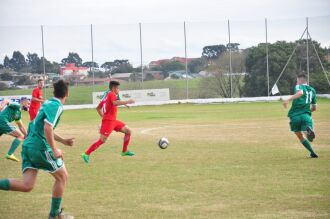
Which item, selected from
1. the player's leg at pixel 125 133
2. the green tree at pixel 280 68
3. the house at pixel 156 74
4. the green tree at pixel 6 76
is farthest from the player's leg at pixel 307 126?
the green tree at pixel 6 76

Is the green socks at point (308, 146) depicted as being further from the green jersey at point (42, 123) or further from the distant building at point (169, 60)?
the distant building at point (169, 60)

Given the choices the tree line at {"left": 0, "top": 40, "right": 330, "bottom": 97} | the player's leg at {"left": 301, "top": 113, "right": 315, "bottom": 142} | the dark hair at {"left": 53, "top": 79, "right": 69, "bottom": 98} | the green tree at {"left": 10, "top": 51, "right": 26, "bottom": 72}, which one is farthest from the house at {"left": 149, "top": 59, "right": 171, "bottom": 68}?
the dark hair at {"left": 53, "top": 79, "right": 69, "bottom": 98}

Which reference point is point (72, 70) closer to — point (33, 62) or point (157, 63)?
point (33, 62)

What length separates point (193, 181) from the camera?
10500 mm

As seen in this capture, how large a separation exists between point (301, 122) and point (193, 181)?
4.12 metres

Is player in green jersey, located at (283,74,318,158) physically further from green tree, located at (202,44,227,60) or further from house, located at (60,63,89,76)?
green tree, located at (202,44,227,60)

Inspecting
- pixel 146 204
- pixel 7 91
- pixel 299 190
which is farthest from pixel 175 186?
pixel 7 91

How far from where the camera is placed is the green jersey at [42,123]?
7.43 m

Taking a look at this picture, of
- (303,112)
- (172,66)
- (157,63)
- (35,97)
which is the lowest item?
(303,112)

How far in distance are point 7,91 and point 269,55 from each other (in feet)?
69.0

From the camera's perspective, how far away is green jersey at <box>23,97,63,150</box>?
743 centimetres

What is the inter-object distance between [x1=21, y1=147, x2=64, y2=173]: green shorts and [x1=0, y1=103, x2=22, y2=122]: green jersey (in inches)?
248

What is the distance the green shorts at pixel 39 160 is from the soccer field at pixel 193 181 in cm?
95

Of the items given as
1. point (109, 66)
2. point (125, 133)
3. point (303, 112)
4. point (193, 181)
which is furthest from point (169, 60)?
point (193, 181)
